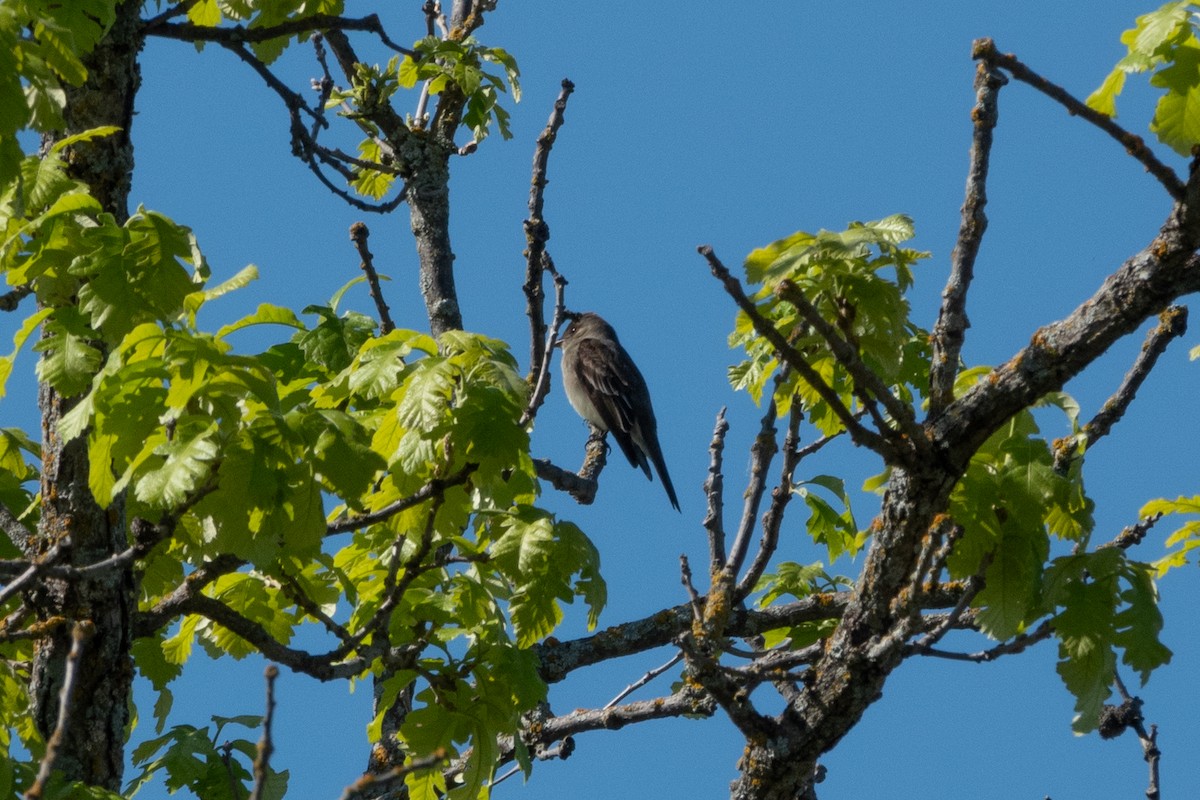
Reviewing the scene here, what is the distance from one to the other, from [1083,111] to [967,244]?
26.7 inches

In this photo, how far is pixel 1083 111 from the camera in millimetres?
3861

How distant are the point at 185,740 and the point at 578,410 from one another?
8107 mm

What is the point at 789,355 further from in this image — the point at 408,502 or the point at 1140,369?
the point at 1140,369

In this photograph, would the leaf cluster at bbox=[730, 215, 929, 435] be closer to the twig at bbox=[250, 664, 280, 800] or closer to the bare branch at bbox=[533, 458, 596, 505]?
the twig at bbox=[250, 664, 280, 800]

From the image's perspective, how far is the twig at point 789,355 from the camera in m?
3.90

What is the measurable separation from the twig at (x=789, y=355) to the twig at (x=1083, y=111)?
978 mm

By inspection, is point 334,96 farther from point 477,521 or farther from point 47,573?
point 47,573

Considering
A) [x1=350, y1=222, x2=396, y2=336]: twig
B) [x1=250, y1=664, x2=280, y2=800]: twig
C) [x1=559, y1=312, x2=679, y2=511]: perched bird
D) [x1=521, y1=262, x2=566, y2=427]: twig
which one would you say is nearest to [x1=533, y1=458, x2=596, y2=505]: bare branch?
[x1=350, y1=222, x2=396, y2=336]: twig

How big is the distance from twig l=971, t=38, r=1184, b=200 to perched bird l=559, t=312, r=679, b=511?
298 inches

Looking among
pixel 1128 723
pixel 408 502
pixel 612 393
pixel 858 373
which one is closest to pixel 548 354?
pixel 408 502

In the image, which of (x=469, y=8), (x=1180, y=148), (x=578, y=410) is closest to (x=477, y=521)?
(x=1180, y=148)

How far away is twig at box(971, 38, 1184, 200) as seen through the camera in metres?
3.86

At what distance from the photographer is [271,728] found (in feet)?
8.52

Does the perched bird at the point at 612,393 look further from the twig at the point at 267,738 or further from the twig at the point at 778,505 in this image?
the twig at the point at 267,738
